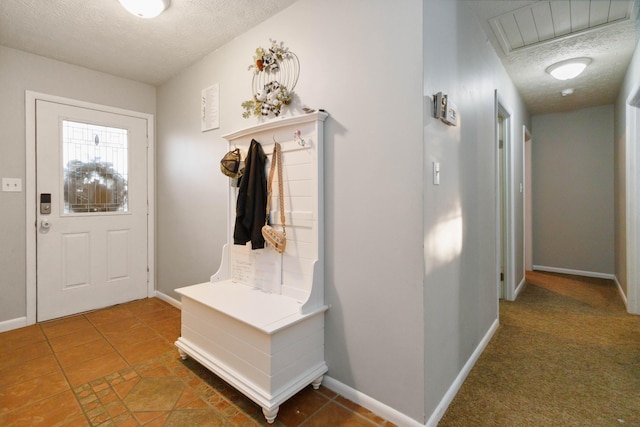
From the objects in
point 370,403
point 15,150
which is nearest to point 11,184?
point 15,150

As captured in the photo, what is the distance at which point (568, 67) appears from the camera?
2838mm

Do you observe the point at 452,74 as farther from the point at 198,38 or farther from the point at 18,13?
the point at 18,13

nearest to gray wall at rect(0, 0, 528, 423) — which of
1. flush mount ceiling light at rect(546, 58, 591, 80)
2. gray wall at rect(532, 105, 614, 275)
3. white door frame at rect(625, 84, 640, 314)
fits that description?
flush mount ceiling light at rect(546, 58, 591, 80)

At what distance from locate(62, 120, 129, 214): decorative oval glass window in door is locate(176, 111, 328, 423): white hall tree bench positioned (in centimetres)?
185

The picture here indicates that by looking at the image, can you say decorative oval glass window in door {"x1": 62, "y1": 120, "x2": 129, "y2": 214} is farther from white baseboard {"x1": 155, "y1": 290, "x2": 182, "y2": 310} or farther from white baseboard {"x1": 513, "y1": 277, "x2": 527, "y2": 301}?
white baseboard {"x1": 513, "y1": 277, "x2": 527, "y2": 301}

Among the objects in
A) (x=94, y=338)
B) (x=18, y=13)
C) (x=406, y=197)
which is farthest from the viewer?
(x=94, y=338)

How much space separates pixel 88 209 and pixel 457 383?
3.61 metres

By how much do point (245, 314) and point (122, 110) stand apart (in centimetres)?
288

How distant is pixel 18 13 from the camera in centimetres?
221

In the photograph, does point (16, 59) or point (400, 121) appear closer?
point (400, 121)

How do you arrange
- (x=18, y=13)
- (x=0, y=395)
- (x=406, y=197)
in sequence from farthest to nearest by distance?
(x=18, y=13) → (x=0, y=395) → (x=406, y=197)

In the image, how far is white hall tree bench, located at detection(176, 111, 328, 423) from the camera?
63.8 inches

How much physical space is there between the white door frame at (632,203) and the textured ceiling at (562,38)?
453mm

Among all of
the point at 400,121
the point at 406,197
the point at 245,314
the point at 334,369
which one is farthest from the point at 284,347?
the point at 400,121
